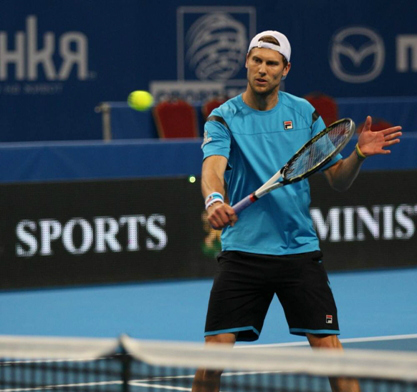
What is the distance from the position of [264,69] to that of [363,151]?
0.46 metres

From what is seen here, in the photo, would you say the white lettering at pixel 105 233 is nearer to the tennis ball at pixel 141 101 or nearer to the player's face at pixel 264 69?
the tennis ball at pixel 141 101

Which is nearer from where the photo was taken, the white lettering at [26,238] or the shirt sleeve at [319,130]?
the shirt sleeve at [319,130]

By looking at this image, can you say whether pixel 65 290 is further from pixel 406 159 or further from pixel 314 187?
pixel 406 159

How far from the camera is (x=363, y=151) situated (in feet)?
12.6

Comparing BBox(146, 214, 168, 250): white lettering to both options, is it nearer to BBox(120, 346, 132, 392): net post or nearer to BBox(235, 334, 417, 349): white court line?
BBox(235, 334, 417, 349): white court line

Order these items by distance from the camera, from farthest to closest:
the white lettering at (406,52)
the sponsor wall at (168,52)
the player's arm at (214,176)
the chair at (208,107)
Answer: the white lettering at (406,52)
the sponsor wall at (168,52)
the chair at (208,107)
the player's arm at (214,176)

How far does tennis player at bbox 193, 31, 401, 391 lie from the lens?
12.6 ft

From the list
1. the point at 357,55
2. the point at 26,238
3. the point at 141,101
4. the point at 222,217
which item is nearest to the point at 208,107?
the point at 141,101

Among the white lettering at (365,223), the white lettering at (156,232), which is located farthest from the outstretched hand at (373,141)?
→ the white lettering at (365,223)

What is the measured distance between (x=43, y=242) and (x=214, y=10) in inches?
329

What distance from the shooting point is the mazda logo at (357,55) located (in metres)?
16.7

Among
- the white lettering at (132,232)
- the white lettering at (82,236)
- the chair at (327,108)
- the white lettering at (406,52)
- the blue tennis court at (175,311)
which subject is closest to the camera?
the blue tennis court at (175,311)

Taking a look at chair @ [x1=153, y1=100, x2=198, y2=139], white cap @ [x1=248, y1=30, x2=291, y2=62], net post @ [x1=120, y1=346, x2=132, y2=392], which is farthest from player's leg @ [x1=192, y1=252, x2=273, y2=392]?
chair @ [x1=153, y1=100, x2=198, y2=139]

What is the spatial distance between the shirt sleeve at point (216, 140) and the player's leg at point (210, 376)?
25.1 inches
